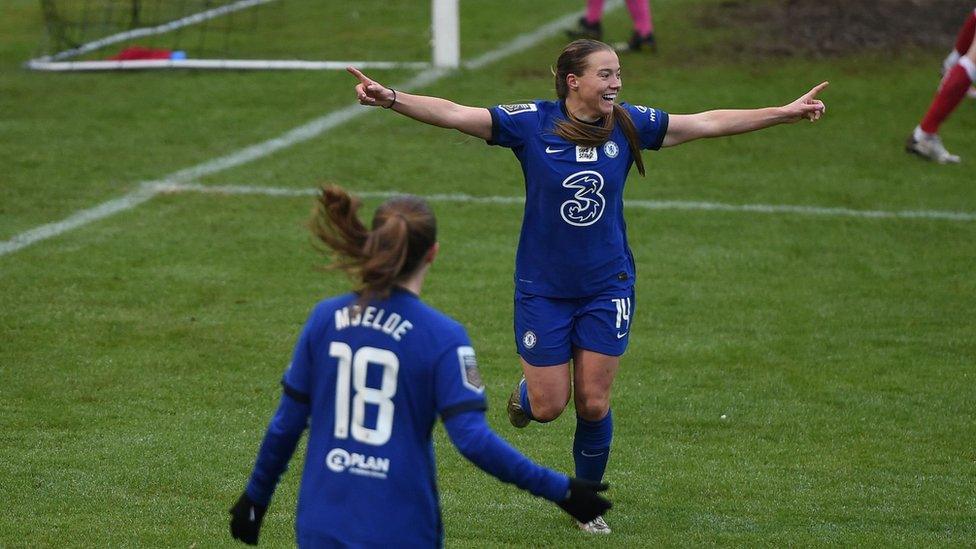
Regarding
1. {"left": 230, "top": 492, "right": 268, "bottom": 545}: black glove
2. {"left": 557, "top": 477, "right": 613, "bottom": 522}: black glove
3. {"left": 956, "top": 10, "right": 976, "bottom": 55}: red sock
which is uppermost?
{"left": 557, "top": 477, "right": 613, "bottom": 522}: black glove

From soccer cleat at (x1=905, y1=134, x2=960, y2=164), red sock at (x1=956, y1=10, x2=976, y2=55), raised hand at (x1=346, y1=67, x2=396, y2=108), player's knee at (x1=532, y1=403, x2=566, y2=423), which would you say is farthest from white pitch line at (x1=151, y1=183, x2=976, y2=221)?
raised hand at (x1=346, y1=67, x2=396, y2=108)

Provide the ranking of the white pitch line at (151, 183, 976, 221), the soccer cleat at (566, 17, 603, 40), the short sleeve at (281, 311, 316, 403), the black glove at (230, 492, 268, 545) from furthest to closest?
the soccer cleat at (566, 17, 603, 40), the white pitch line at (151, 183, 976, 221), the black glove at (230, 492, 268, 545), the short sleeve at (281, 311, 316, 403)

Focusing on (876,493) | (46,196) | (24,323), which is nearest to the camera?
(876,493)

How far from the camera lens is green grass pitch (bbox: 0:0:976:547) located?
666 centimetres

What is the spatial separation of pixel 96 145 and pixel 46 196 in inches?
64.2

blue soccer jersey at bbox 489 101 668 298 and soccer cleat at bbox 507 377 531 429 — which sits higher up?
blue soccer jersey at bbox 489 101 668 298

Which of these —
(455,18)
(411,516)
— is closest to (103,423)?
(411,516)

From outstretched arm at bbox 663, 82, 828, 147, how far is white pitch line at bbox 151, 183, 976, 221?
609 centimetres

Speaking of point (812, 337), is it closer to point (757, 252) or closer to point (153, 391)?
point (757, 252)

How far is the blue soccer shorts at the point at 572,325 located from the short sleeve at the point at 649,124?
699 mm

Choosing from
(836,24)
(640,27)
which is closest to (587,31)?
(640,27)

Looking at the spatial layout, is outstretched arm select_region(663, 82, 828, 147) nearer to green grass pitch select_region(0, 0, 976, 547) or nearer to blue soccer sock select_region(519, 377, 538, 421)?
blue soccer sock select_region(519, 377, 538, 421)

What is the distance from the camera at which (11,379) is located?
826 cm

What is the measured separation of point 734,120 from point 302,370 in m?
2.97
